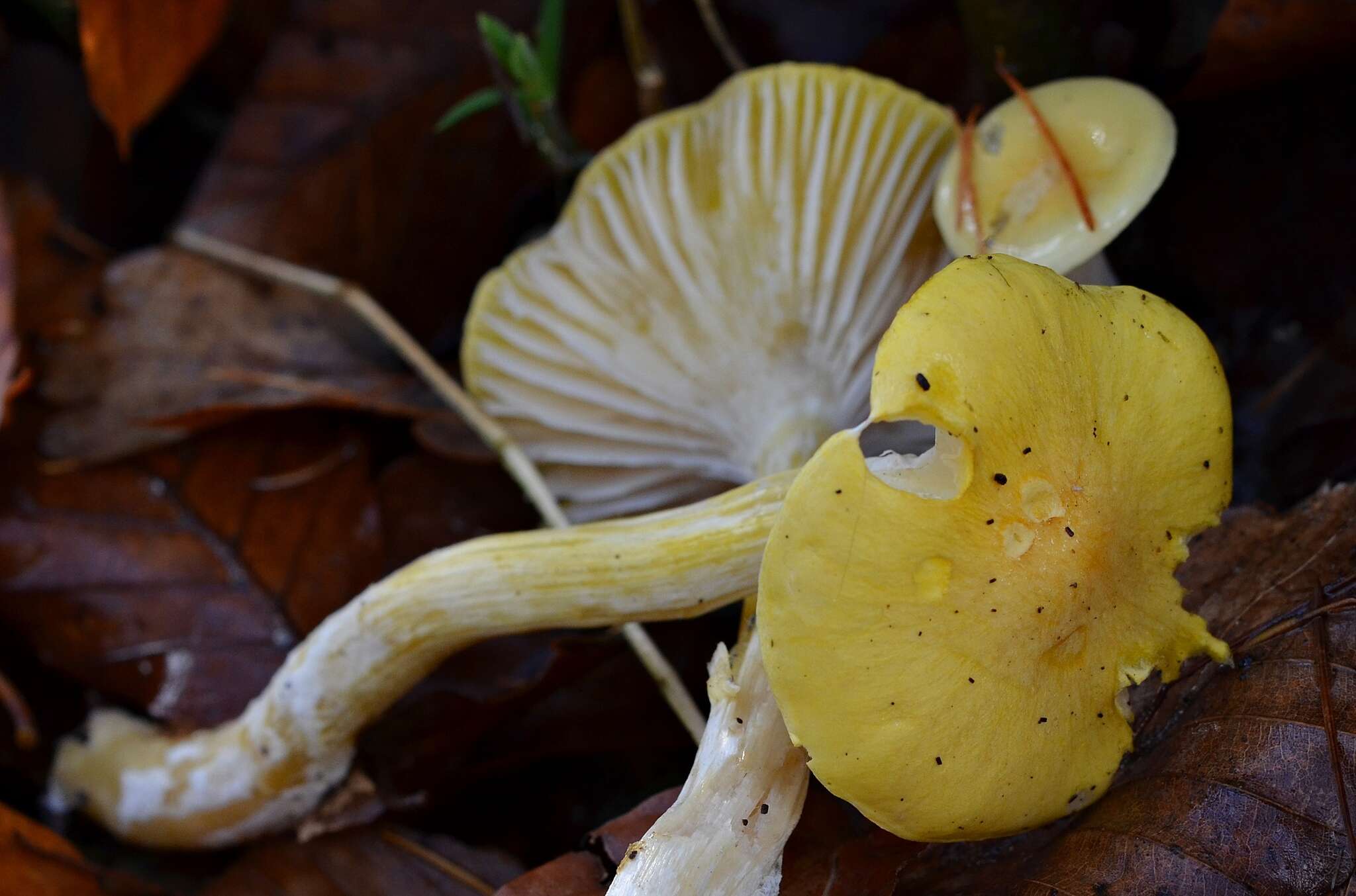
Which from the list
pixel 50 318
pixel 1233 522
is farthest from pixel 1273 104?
pixel 50 318

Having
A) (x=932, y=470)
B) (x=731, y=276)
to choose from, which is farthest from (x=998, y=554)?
(x=731, y=276)

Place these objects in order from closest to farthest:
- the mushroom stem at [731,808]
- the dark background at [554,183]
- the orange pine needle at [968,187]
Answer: the mushroom stem at [731,808] < the orange pine needle at [968,187] < the dark background at [554,183]

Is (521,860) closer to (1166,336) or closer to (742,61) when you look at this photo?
(1166,336)

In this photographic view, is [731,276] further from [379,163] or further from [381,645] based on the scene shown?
[379,163]

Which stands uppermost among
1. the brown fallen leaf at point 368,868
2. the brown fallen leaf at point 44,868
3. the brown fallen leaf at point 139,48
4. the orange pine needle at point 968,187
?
the brown fallen leaf at point 139,48

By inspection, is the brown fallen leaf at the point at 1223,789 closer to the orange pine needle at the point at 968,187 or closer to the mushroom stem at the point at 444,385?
the mushroom stem at the point at 444,385

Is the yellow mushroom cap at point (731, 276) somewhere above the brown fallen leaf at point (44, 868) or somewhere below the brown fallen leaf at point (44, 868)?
above

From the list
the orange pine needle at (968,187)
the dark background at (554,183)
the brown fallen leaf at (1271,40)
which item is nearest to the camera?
the orange pine needle at (968,187)

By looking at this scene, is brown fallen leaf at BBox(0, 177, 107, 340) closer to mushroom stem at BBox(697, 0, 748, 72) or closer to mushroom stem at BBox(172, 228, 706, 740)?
mushroom stem at BBox(172, 228, 706, 740)

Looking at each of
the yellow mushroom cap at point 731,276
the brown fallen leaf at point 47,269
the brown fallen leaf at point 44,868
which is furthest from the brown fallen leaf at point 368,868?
the brown fallen leaf at point 47,269
